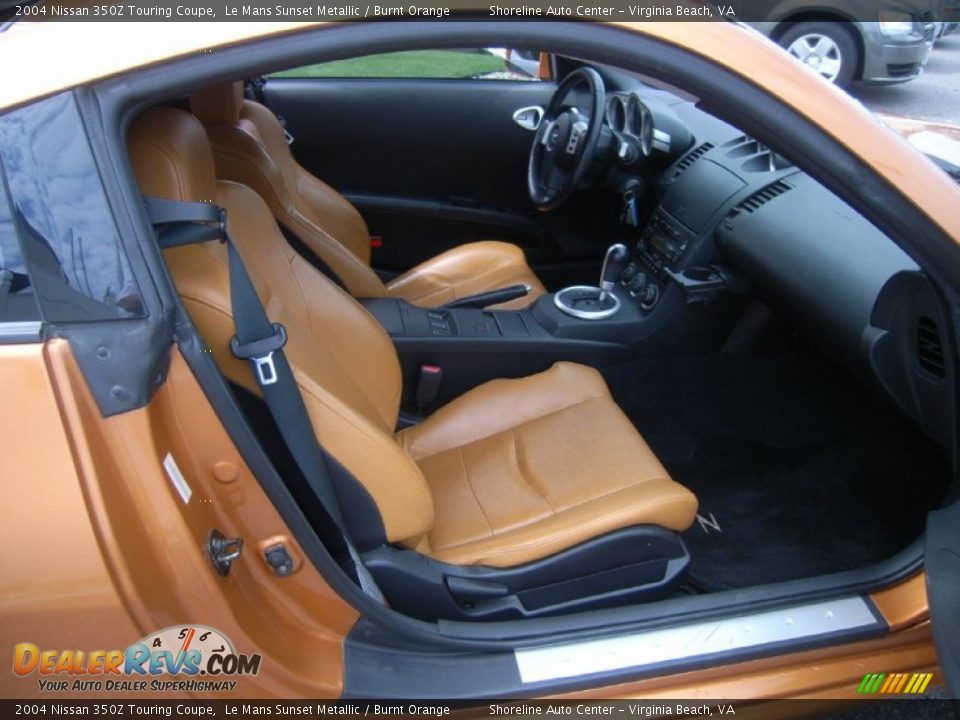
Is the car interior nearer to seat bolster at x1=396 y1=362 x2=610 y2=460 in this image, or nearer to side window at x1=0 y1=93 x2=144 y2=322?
seat bolster at x1=396 y1=362 x2=610 y2=460

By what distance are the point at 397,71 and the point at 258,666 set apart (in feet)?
8.97

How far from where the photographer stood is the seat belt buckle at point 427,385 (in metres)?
2.09

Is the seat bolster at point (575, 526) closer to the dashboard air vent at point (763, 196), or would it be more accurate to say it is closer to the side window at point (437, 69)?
the dashboard air vent at point (763, 196)

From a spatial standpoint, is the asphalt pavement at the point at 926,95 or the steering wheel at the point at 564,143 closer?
the steering wheel at the point at 564,143

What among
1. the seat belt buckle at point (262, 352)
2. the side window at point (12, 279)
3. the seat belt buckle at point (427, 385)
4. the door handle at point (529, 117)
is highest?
the side window at point (12, 279)

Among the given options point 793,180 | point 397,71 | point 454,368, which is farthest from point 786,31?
point 454,368

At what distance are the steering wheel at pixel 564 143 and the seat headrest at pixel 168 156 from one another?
4.95 ft

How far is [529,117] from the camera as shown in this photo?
9.98ft

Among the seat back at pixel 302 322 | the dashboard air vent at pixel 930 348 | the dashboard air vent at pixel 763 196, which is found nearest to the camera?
the seat back at pixel 302 322

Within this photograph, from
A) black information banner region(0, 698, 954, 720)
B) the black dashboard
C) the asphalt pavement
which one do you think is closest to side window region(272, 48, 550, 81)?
the black dashboard

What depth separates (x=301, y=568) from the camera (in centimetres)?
119

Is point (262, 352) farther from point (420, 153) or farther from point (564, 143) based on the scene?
point (420, 153)

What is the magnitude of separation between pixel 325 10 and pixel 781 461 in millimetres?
1734

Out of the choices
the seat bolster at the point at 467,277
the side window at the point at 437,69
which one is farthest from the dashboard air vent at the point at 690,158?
the side window at the point at 437,69
